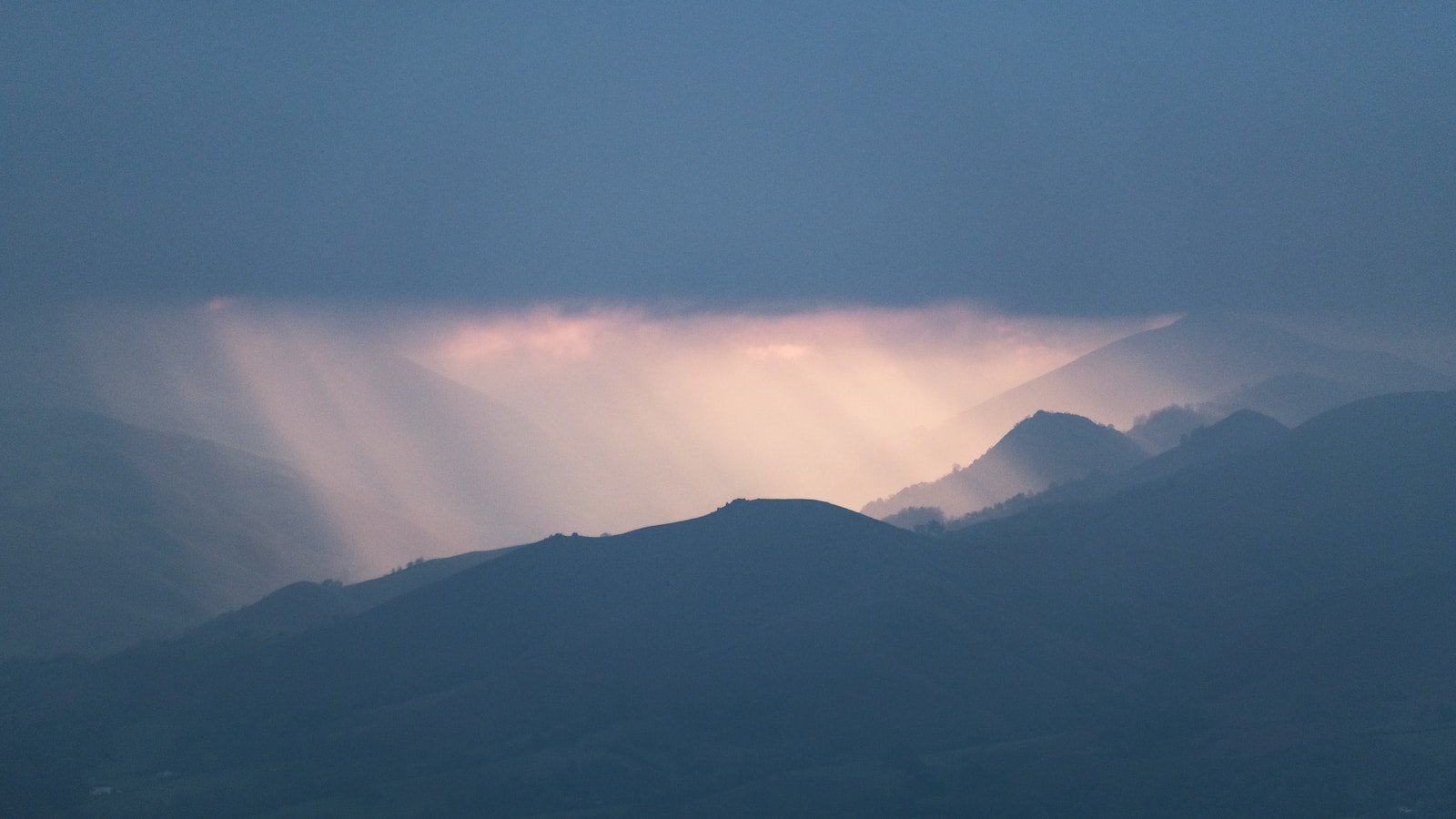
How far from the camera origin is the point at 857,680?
95188mm

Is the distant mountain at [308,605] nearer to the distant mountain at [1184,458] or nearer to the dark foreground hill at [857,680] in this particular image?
the dark foreground hill at [857,680]

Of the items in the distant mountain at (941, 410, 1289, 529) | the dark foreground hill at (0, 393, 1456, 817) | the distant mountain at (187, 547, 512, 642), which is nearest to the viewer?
the dark foreground hill at (0, 393, 1456, 817)

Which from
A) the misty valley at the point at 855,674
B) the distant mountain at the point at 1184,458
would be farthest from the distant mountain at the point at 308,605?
the distant mountain at the point at 1184,458

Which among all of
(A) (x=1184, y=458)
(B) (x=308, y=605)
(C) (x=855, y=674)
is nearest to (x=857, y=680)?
(C) (x=855, y=674)

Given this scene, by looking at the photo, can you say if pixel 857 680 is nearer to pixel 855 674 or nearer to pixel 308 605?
pixel 855 674

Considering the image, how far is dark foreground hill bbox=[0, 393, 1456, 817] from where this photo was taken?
3199 inches

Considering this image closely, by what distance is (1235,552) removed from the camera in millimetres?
118250

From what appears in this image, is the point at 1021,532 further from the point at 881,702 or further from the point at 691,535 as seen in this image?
the point at 881,702

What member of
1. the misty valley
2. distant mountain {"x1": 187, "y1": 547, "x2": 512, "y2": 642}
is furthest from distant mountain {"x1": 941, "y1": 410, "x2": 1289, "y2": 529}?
distant mountain {"x1": 187, "y1": 547, "x2": 512, "y2": 642}

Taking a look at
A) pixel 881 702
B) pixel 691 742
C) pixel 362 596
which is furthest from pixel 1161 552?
pixel 362 596

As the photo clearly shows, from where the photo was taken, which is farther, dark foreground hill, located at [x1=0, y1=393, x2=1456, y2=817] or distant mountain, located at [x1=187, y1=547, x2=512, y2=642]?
distant mountain, located at [x1=187, y1=547, x2=512, y2=642]

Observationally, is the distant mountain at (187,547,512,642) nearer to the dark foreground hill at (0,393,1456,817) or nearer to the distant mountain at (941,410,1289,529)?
the dark foreground hill at (0,393,1456,817)

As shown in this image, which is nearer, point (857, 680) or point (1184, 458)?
point (857, 680)

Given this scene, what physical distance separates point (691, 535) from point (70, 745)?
52.0 m
